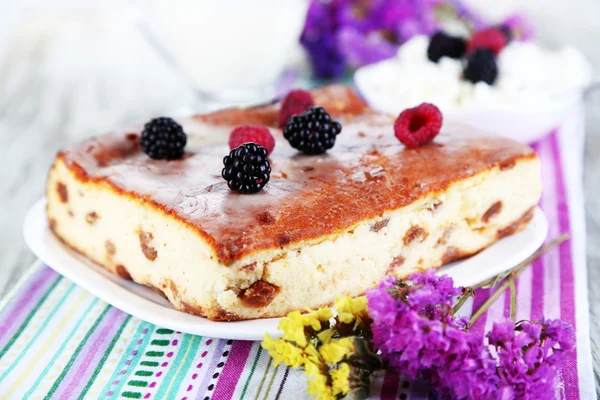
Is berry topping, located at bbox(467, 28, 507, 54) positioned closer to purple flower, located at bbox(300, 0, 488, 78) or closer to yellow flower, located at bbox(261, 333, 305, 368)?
→ purple flower, located at bbox(300, 0, 488, 78)

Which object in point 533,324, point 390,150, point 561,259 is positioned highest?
point 390,150

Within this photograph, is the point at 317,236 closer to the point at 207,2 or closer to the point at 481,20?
the point at 207,2

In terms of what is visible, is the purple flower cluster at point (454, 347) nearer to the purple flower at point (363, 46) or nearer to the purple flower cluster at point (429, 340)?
the purple flower cluster at point (429, 340)

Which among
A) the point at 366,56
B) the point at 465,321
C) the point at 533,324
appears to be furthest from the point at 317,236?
the point at 366,56

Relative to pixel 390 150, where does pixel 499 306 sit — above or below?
below

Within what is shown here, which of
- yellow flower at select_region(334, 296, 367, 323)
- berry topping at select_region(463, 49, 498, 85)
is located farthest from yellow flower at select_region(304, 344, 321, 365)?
berry topping at select_region(463, 49, 498, 85)

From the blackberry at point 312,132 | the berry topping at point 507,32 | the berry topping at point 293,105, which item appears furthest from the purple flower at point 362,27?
the blackberry at point 312,132
